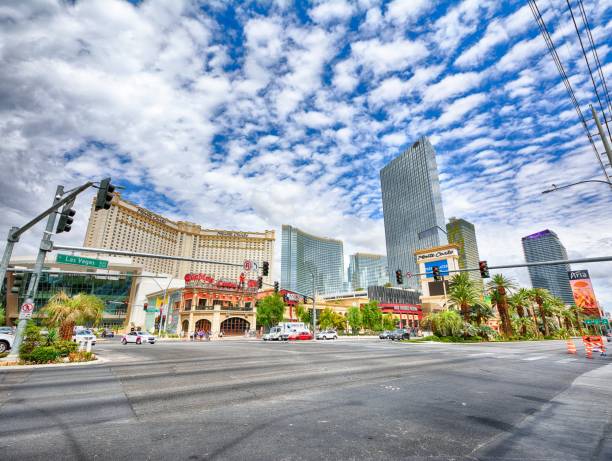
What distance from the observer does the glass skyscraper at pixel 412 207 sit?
521ft

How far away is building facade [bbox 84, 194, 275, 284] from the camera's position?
5492 inches

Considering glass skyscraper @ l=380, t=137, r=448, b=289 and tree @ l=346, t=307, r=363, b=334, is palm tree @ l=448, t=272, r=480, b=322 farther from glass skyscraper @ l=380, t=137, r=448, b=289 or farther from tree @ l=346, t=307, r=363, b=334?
glass skyscraper @ l=380, t=137, r=448, b=289

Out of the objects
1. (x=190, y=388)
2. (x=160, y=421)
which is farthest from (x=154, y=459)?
(x=190, y=388)

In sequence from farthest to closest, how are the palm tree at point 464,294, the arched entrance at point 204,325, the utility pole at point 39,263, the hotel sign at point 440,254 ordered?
the hotel sign at point 440,254 → the arched entrance at point 204,325 → the palm tree at point 464,294 → the utility pole at point 39,263

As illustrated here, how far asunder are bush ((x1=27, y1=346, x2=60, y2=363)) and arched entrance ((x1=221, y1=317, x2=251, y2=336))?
50104 millimetres

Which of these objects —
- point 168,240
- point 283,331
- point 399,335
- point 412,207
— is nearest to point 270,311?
point 283,331

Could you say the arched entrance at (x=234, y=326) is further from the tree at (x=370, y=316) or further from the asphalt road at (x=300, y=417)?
the asphalt road at (x=300, y=417)

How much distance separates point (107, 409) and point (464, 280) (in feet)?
153

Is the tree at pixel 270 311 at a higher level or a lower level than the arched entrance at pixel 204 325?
higher

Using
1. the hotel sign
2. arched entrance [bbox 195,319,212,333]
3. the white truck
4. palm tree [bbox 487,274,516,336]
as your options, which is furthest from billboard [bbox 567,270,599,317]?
arched entrance [bbox 195,319,212,333]

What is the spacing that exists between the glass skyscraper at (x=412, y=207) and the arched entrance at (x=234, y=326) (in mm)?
108794

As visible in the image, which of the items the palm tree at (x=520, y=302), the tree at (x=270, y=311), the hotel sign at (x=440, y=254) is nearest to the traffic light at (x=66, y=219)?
the tree at (x=270, y=311)

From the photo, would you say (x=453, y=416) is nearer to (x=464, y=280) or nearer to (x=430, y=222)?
(x=464, y=280)

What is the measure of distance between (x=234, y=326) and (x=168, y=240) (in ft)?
407
